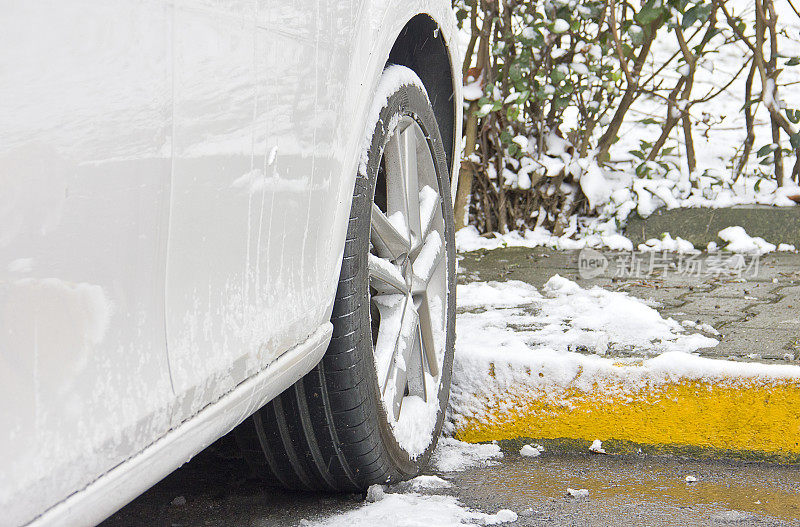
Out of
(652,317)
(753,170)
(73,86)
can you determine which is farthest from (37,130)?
(753,170)

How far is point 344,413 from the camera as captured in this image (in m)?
1.52

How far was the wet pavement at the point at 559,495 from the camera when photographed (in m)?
1.71

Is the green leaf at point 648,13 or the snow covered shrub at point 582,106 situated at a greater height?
the green leaf at point 648,13

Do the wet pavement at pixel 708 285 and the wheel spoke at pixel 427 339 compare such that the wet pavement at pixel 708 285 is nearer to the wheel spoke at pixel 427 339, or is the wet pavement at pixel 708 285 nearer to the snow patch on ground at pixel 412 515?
the wheel spoke at pixel 427 339

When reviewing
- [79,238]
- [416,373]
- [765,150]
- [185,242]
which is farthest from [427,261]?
[765,150]

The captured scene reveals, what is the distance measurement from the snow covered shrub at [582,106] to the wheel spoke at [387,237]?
254 cm

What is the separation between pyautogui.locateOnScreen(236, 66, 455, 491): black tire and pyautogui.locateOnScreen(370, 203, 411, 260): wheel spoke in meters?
0.12

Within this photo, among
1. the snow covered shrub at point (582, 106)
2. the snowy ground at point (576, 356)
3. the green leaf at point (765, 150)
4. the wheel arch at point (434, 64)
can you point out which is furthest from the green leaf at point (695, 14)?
the wheel arch at point (434, 64)

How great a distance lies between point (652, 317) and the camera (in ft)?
8.80

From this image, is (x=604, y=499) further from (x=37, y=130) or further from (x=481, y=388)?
(x=37, y=130)

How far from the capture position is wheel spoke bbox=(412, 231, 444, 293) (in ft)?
6.47

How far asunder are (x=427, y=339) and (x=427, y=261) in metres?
0.18

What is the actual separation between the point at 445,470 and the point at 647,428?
1.61 feet

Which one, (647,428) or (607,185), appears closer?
(647,428)
